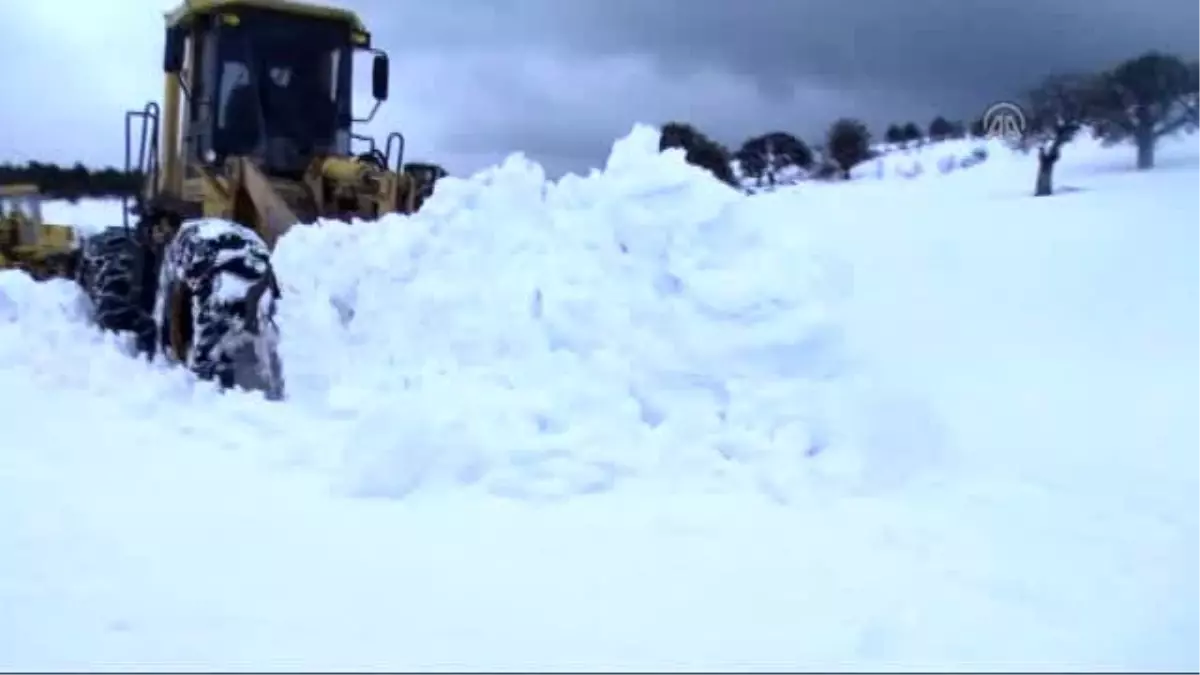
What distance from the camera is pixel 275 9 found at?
9383 mm

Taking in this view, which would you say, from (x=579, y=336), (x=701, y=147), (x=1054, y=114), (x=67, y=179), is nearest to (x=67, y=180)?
(x=67, y=179)

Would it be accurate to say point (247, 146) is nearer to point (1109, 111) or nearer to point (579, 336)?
point (579, 336)

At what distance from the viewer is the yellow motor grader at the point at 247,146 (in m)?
8.73

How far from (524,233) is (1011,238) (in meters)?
17.0

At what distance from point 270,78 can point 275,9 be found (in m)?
0.47

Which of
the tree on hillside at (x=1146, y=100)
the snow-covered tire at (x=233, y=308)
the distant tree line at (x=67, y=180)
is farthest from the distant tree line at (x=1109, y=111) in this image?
the snow-covered tire at (x=233, y=308)

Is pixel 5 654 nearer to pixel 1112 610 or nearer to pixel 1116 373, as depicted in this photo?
pixel 1112 610

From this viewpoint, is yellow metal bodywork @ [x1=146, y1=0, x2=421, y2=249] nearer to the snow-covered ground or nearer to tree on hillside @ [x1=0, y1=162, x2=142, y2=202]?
the snow-covered ground

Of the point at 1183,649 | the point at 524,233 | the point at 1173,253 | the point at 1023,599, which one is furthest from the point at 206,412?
the point at 1173,253

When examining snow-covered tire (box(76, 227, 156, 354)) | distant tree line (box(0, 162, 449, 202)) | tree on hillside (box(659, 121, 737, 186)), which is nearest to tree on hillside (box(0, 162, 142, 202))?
distant tree line (box(0, 162, 449, 202))

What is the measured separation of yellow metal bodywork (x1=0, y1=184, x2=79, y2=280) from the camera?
53.6 feet

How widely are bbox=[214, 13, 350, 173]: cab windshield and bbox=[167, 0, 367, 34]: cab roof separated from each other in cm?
5

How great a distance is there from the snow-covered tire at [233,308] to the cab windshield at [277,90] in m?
1.55

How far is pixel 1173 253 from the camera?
1838 cm
